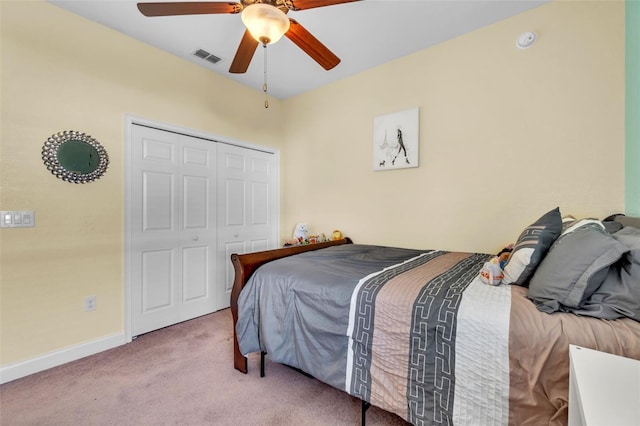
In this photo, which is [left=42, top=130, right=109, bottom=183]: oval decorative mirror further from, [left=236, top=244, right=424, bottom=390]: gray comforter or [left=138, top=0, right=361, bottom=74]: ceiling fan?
[left=236, top=244, right=424, bottom=390]: gray comforter

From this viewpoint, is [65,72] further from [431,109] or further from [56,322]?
[431,109]

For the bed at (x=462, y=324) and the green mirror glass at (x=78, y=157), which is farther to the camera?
the green mirror glass at (x=78, y=157)

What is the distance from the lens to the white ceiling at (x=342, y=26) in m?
2.09

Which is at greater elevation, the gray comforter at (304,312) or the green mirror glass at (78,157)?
the green mirror glass at (78,157)

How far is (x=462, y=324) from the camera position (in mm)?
1126

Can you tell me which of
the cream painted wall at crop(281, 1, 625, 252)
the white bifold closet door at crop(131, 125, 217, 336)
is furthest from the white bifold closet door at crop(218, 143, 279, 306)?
the cream painted wall at crop(281, 1, 625, 252)

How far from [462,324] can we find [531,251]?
56cm

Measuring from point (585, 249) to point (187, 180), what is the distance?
3043mm

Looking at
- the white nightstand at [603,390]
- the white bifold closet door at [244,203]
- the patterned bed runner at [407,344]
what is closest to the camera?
the white nightstand at [603,390]

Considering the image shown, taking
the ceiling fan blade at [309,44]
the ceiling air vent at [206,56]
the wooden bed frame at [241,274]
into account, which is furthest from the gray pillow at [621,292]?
the ceiling air vent at [206,56]

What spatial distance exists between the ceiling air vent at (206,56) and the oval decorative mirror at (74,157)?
125cm

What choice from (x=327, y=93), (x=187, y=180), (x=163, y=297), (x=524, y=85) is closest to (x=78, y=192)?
(x=187, y=180)

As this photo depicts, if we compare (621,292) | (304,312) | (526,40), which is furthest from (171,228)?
(526,40)

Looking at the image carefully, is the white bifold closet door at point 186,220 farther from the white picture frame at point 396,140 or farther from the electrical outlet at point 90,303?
the white picture frame at point 396,140
